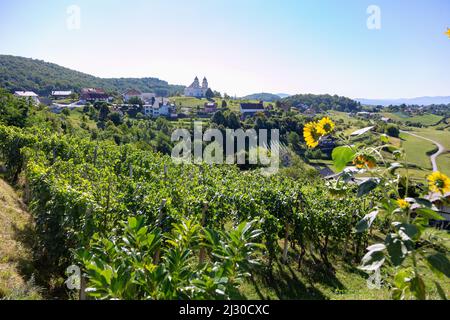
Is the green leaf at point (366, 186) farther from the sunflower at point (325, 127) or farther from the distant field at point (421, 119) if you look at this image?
the distant field at point (421, 119)

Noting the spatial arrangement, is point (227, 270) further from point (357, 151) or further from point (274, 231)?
point (274, 231)

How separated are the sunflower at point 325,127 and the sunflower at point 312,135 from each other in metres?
0.03

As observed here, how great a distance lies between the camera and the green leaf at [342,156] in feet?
5.57

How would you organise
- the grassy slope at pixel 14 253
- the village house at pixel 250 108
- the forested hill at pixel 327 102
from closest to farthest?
the grassy slope at pixel 14 253 → the village house at pixel 250 108 → the forested hill at pixel 327 102

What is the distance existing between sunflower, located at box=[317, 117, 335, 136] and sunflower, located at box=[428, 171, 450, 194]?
2.08 feet

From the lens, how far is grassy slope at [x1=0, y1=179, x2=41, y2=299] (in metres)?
4.11

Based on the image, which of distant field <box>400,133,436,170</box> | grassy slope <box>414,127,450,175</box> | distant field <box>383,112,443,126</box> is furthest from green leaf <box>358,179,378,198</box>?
distant field <box>383,112,443,126</box>

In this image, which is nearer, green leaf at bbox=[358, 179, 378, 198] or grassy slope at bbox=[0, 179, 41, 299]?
green leaf at bbox=[358, 179, 378, 198]

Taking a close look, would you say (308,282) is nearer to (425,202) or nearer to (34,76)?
(425,202)

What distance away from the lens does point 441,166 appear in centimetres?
4441

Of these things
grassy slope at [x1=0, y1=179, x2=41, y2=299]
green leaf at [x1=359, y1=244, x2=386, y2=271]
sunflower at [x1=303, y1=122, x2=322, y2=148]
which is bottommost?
grassy slope at [x1=0, y1=179, x2=41, y2=299]

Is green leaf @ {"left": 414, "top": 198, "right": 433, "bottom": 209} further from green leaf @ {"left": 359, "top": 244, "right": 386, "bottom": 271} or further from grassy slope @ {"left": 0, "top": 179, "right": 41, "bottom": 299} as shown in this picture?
grassy slope @ {"left": 0, "top": 179, "right": 41, "bottom": 299}

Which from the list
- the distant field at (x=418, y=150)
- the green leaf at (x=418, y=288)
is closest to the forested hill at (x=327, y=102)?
the distant field at (x=418, y=150)
